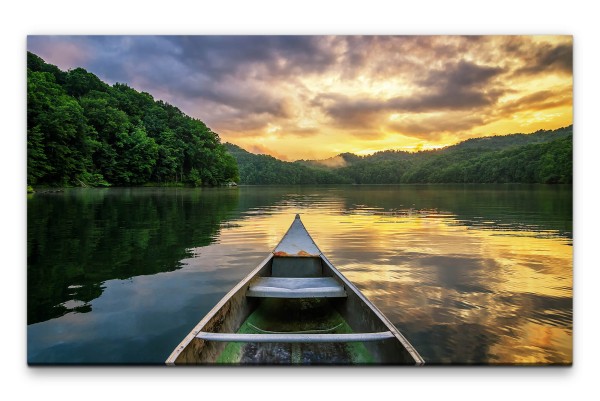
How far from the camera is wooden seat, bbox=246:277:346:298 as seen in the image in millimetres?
3525

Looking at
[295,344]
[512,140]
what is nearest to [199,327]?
[295,344]

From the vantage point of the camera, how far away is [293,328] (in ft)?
11.6

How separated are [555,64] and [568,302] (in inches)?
99.4

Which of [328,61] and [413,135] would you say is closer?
[328,61]

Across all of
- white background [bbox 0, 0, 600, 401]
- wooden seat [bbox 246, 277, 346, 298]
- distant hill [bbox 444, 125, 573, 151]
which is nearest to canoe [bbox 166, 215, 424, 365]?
wooden seat [bbox 246, 277, 346, 298]

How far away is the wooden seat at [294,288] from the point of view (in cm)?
353

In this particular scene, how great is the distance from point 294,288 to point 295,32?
2.65 metres

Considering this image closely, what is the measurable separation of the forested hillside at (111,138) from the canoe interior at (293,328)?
2665 millimetres

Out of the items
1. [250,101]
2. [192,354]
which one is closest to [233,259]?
[250,101]

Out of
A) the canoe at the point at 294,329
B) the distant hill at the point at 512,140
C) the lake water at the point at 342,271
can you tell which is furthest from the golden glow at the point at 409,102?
the canoe at the point at 294,329

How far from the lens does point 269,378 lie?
295cm
